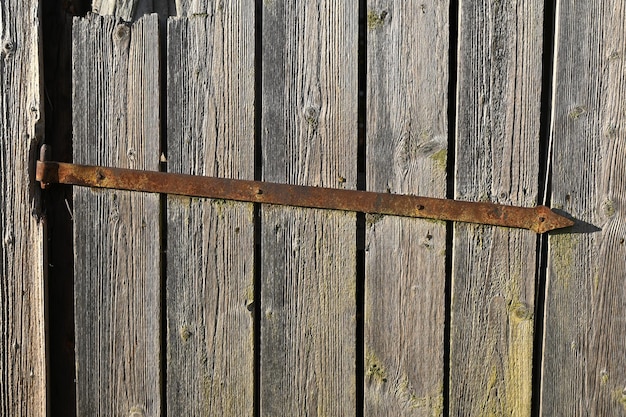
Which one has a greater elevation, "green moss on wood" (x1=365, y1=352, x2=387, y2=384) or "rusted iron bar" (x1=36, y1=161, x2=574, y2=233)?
"rusted iron bar" (x1=36, y1=161, x2=574, y2=233)

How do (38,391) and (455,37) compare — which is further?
(38,391)

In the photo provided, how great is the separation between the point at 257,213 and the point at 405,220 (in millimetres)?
365

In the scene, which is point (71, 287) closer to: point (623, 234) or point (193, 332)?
point (193, 332)

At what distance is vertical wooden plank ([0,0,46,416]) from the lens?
1793 mm

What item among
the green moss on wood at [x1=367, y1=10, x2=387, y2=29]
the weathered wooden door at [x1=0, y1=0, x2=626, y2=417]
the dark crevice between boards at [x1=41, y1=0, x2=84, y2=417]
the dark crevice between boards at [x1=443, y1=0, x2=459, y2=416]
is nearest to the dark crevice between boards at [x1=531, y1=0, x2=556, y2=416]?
the weathered wooden door at [x1=0, y1=0, x2=626, y2=417]

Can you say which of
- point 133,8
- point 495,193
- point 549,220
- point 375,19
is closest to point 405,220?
point 495,193

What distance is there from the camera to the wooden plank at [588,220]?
1.56 metres

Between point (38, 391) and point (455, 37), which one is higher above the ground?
point (455, 37)

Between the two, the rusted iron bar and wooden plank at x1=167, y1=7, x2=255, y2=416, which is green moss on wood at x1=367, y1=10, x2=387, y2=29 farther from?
the rusted iron bar

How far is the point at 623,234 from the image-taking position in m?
1.58

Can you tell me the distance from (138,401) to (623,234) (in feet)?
4.11

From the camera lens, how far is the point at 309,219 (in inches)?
66.8

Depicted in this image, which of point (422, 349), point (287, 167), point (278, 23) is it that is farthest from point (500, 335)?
point (278, 23)

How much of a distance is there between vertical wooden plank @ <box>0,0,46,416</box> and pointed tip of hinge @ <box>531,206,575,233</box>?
48.4 inches
